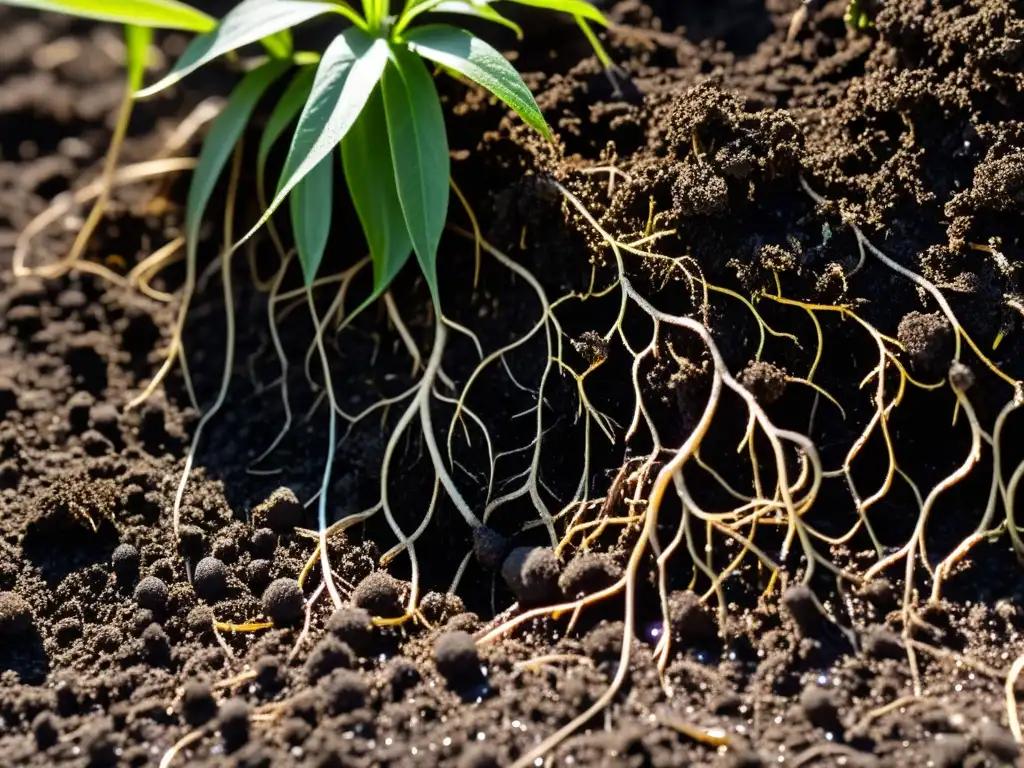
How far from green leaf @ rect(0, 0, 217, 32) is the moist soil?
40 centimetres

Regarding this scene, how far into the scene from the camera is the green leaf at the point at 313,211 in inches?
66.0

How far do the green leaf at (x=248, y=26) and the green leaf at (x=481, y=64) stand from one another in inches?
6.3

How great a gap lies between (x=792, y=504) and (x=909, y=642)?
202 millimetres

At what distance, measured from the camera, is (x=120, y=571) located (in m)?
1.49

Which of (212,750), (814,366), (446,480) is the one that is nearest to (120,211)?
(446,480)

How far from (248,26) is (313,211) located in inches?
11.2

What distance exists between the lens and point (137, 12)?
1.68m

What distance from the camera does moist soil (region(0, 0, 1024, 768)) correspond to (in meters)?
1.24

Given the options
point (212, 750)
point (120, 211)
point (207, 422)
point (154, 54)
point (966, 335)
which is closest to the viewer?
point (212, 750)

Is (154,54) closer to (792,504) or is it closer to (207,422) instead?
(207,422)

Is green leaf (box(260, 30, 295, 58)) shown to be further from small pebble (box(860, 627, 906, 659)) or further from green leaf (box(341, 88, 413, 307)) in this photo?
small pebble (box(860, 627, 906, 659))

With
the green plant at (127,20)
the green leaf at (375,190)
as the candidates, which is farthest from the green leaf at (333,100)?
the green plant at (127,20)

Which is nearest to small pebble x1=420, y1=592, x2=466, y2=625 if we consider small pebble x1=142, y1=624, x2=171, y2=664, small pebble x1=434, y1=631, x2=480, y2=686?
small pebble x1=434, y1=631, x2=480, y2=686

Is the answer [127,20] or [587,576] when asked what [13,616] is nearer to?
[587,576]
